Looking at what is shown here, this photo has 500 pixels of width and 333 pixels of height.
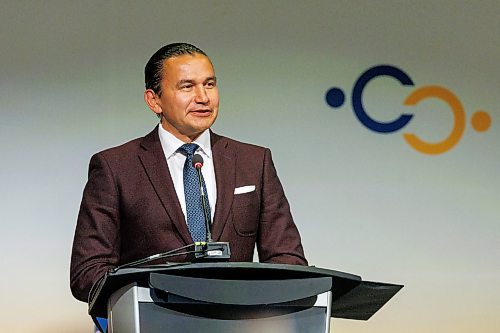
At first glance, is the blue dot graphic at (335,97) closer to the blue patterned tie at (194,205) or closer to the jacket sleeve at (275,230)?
the jacket sleeve at (275,230)

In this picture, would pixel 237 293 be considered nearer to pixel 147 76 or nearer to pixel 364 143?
pixel 147 76

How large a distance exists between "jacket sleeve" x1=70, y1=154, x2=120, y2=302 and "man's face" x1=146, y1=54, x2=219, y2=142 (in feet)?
0.84

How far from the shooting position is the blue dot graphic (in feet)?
15.5

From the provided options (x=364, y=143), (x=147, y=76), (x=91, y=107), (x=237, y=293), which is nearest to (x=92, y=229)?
(x=147, y=76)

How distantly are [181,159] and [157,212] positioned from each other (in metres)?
0.19

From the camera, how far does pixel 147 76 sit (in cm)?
296

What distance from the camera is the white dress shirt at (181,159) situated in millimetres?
2871

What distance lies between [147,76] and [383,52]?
2037 mm

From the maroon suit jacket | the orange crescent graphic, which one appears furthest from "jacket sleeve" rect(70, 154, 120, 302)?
the orange crescent graphic

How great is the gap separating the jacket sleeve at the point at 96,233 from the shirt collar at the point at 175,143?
179 mm

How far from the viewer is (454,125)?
4836 mm

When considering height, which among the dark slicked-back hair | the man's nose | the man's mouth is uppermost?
the dark slicked-back hair

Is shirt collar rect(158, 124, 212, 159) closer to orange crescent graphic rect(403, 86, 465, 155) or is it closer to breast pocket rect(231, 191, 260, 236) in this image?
breast pocket rect(231, 191, 260, 236)

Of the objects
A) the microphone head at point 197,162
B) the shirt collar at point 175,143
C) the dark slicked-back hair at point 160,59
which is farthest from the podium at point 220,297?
the dark slicked-back hair at point 160,59
